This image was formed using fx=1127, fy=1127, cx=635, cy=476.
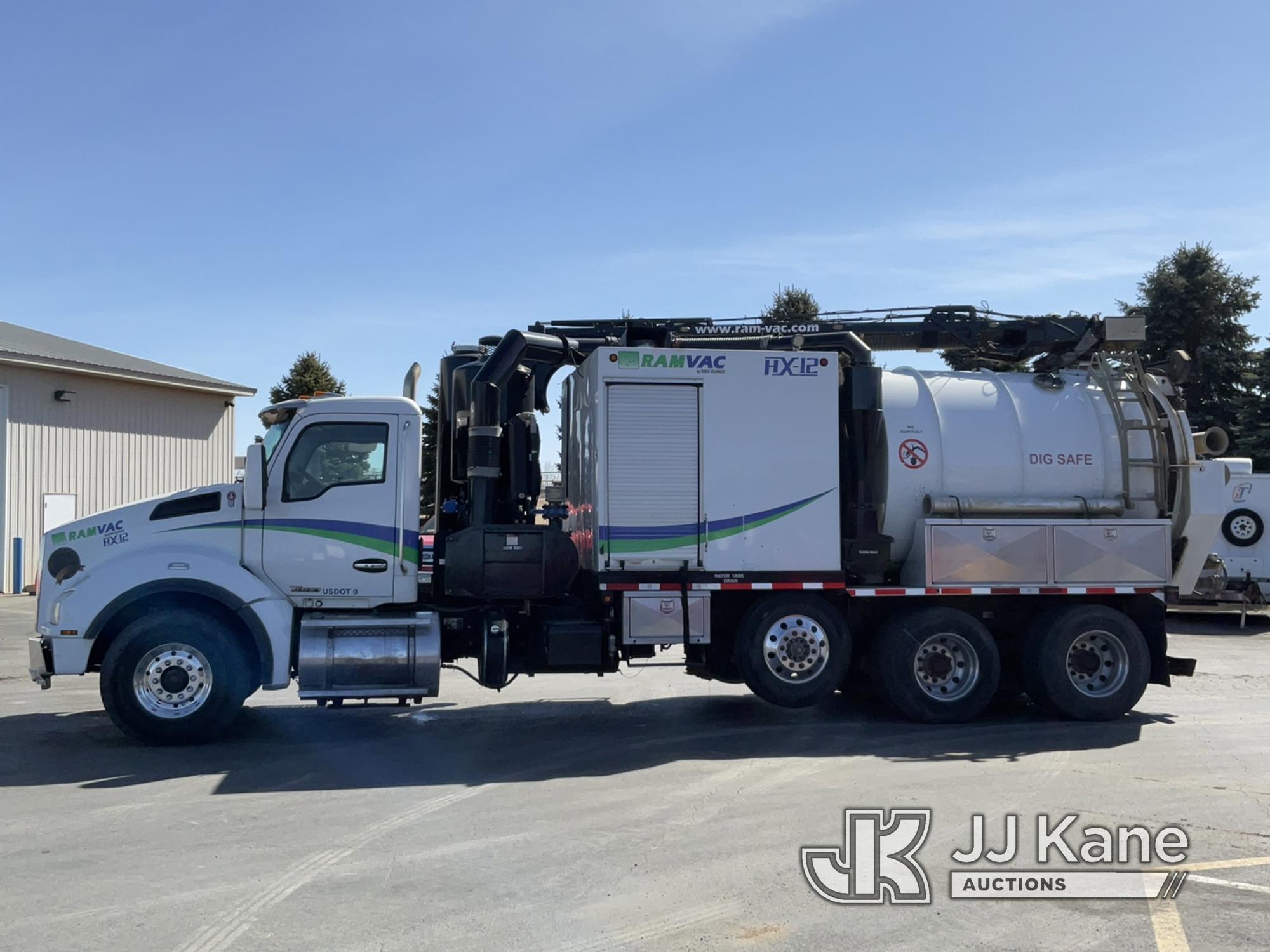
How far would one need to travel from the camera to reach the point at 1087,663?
1110 centimetres

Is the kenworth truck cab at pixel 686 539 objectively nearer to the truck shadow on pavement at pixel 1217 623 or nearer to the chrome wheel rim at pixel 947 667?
the chrome wheel rim at pixel 947 667

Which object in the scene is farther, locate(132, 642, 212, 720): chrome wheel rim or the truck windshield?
the truck windshield

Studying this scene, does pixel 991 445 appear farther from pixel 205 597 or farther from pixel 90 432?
pixel 90 432

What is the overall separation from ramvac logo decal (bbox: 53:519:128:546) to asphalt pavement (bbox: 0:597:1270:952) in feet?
5.69

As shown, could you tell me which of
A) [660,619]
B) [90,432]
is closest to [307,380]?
[90,432]

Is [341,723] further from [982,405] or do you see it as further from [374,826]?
[982,405]

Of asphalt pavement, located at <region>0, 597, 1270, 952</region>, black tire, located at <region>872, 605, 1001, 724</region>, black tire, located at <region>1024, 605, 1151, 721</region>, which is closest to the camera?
asphalt pavement, located at <region>0, 597, 1270, 952</region>

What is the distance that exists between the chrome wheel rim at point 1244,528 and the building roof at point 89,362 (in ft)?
78.0

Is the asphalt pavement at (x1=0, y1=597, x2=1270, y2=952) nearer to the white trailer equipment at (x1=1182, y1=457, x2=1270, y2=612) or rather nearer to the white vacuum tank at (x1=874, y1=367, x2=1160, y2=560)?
the white vacuum tank at (x1=874, y1=367, x2=1160, y2=560)

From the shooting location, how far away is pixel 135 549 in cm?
969

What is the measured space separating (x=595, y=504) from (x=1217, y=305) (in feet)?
111

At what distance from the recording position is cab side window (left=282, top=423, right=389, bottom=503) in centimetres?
1004

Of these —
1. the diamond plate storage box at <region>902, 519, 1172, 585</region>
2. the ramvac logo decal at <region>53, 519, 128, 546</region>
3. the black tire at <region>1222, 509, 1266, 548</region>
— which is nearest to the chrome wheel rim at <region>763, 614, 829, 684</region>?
the diamond plate storage box at <region>902, 519, 1172, 585</region>

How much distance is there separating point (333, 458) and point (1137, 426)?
7878mm
